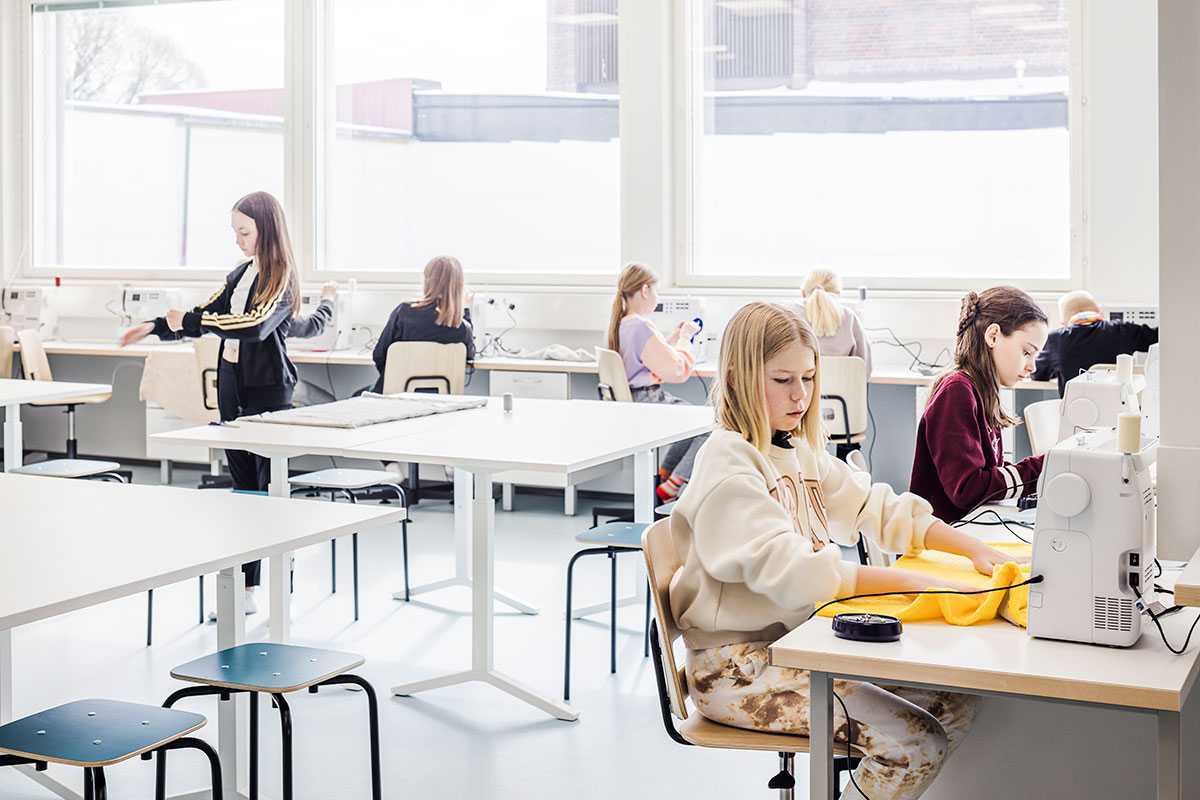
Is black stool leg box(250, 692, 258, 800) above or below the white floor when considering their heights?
above

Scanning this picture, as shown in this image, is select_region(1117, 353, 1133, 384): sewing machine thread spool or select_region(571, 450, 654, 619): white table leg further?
select_region(571, 450, 654, 619): white table leg

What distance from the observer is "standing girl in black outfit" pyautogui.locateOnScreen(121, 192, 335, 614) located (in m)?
4.24

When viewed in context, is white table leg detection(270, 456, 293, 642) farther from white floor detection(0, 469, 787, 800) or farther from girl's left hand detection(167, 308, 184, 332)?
girl's left hand detection(167, 308, 184, 332)

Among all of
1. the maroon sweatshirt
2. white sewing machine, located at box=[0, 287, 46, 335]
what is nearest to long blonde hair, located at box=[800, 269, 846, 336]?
the maroon sweatshirt

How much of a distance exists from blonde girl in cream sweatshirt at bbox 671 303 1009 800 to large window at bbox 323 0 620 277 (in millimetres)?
4562

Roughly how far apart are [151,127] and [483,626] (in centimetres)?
532

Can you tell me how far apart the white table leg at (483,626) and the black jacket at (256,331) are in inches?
48.1

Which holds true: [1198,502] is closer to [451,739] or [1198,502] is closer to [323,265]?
[451,739]

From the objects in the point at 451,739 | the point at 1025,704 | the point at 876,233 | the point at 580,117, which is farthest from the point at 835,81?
the point at 1025,704

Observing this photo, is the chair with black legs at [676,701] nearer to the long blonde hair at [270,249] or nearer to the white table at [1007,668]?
the white table at [1007,668]

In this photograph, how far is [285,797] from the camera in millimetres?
2164

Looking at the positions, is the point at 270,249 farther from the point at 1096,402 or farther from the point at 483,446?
the point at 1096,402

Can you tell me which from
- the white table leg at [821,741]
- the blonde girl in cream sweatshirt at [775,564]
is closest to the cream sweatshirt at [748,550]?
the blonde girl in cream sweatshirt at [775,564]

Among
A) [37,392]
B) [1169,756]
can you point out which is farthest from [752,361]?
[37,392]
